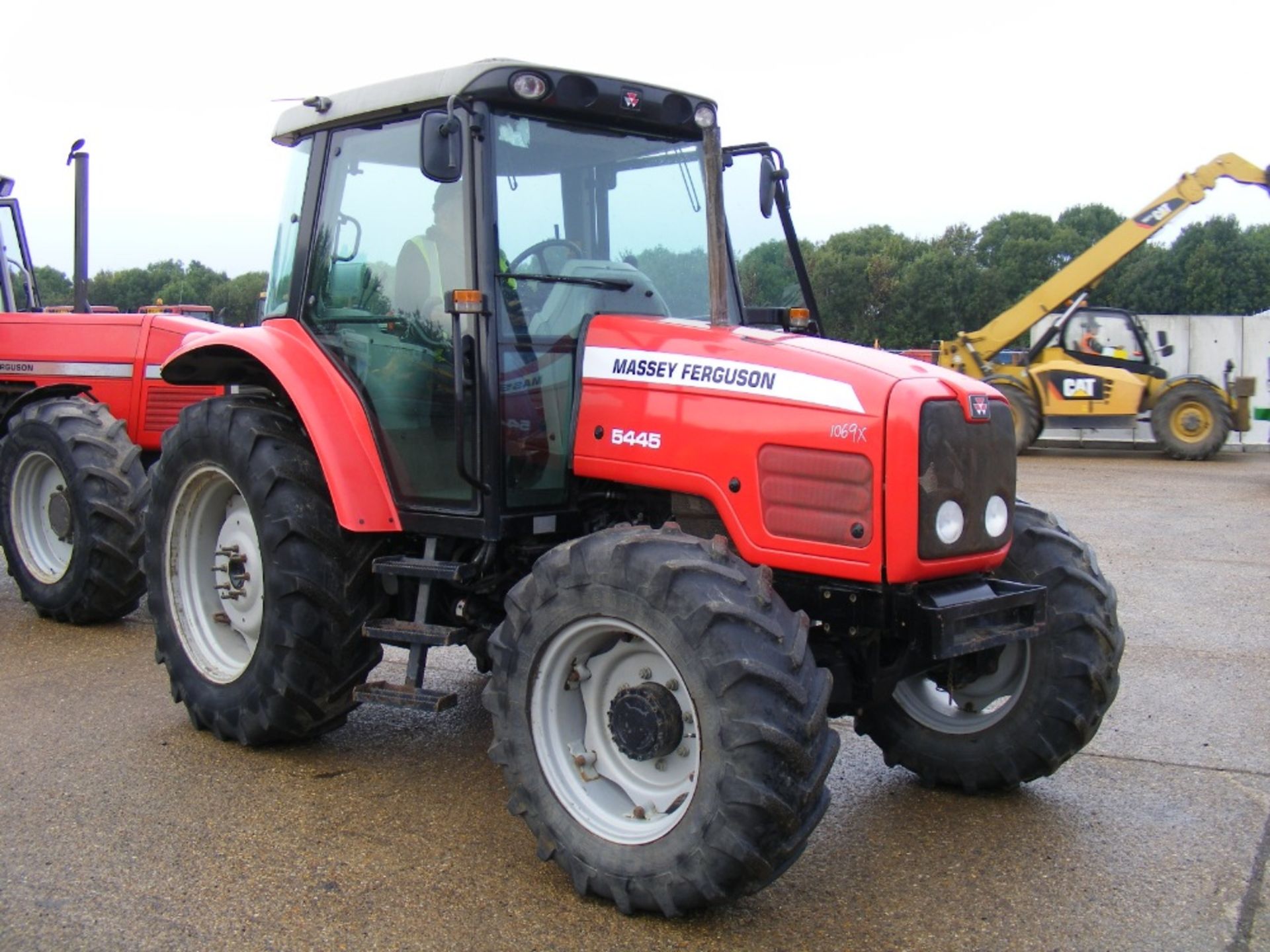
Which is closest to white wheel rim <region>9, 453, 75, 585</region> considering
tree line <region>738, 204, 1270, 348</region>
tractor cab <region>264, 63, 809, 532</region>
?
tractor cab <region>264, 63, 809, 532</region>

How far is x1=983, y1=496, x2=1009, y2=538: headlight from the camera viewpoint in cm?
409

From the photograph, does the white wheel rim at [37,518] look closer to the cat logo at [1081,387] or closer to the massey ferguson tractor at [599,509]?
the massey ferguson tractor at [599,509]

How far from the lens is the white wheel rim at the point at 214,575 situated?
5395mm

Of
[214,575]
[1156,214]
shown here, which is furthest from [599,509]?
[1156,214]

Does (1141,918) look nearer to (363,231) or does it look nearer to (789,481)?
(789,481)

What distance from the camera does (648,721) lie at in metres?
3.80

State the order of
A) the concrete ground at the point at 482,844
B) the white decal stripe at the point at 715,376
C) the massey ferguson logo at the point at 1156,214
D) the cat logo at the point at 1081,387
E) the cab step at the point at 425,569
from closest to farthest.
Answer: the concrete ground at the point at 482,844
the white decal stripe at the point at 715,376
the cab step at the point at 425,569
the cat logo at the point at 1081,387
the massey ferguson logo at the point at 1156,214

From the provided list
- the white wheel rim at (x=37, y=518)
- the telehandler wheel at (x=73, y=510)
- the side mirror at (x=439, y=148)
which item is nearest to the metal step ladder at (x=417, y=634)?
the side mirror at (x=439, y=148)

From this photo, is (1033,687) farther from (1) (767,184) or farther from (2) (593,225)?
(2) (593,225)

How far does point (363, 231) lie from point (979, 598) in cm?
273

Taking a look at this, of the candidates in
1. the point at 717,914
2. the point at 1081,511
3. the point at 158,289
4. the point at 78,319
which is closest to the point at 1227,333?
the point at 1081,511

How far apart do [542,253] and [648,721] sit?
176 centimetres

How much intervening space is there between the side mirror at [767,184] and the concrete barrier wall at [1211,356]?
15488mm

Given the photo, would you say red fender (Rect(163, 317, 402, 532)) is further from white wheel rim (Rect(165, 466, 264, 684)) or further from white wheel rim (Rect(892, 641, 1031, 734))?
white wheel rim (Rect(892, 641, 1031, 734))
